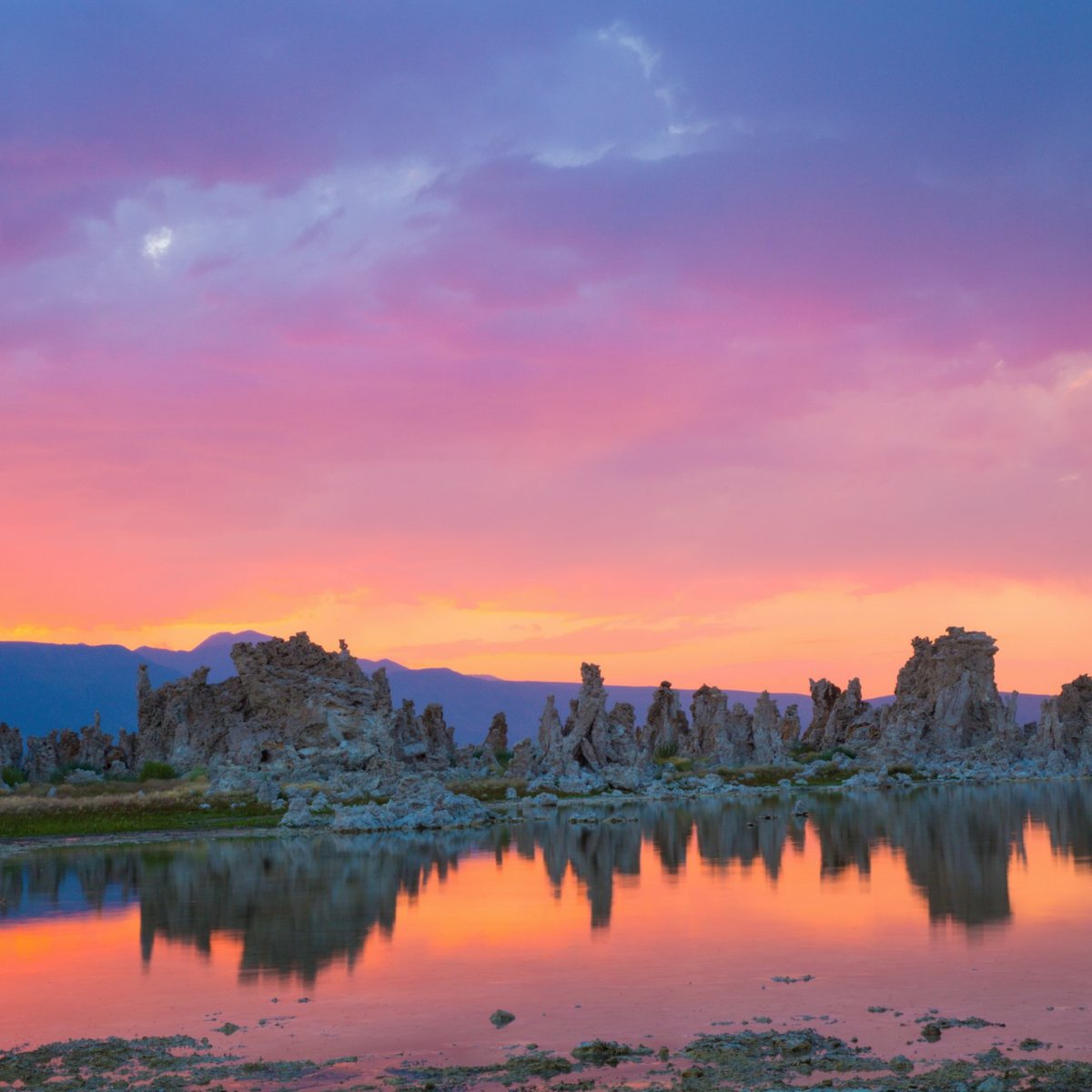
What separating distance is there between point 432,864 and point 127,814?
26814 millimetres

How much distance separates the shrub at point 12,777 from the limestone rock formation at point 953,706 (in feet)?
214

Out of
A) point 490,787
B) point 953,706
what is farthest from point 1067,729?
point 490,787

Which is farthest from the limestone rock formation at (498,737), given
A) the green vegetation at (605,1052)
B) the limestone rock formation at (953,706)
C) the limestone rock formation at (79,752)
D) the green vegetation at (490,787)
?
the green vegetation at (605,1052)

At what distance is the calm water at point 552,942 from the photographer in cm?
1658

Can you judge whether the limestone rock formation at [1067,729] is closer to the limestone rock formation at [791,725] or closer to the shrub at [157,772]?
the limestone rock formation at [791,725]

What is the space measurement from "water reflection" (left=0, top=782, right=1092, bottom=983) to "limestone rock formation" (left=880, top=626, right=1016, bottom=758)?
1812 inches

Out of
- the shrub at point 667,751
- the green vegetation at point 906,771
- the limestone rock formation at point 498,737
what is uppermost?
the limestone rock formation at point 498,737

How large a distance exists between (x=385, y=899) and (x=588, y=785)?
51947 mm

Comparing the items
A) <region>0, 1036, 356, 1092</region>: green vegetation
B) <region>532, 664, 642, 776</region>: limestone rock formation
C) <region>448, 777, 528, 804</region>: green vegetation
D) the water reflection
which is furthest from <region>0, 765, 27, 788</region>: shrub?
<region>0, 1036, 356, 1092</region>: green vegetation

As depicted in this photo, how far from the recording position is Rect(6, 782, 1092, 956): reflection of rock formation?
1030 inches

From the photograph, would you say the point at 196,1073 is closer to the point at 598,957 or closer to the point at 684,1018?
the point at 684,1018

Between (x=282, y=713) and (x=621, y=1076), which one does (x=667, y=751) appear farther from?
(x=621, y=1076)

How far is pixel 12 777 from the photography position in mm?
82812

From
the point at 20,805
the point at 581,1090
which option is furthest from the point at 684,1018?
the point at 20,805
